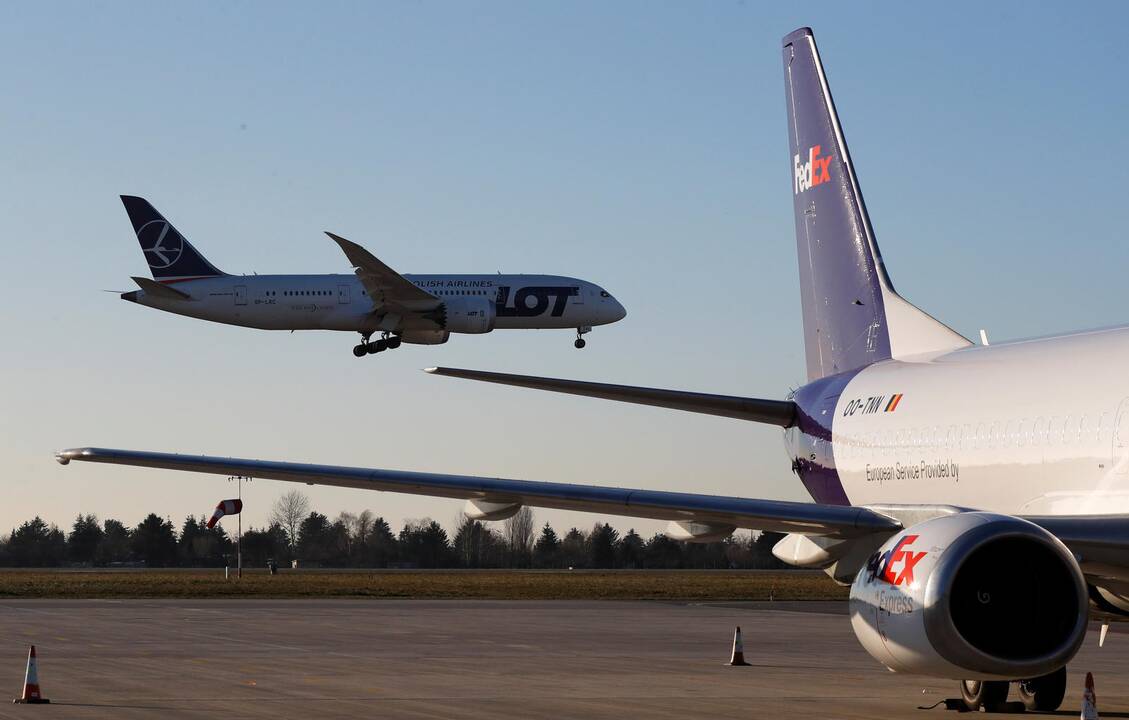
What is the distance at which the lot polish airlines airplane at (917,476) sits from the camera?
1284 cm

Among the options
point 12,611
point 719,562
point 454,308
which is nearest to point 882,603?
point 12,611

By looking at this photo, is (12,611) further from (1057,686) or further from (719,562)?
(719,562)

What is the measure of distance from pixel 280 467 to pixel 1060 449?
701cm


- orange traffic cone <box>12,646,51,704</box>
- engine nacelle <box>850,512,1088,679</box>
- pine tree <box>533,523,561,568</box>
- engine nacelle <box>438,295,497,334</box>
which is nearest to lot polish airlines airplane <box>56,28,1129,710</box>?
engine nacelle <box>850,512,1088,679</box>

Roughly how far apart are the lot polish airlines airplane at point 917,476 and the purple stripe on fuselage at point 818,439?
0.03m

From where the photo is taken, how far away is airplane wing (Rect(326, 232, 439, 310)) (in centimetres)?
6638

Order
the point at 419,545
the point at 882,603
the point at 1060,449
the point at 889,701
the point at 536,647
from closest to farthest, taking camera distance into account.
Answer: the point at 882,603 → the point at 1060,449 → the point at 889,701 → the point at 536,647 → the point at 419,545

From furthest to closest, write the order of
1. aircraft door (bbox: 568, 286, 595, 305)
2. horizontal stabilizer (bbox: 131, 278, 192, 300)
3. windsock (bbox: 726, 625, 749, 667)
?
horizontal stabilizer (bbox: 131, 278, 192, 300)
aircraft door (bbox: 568, 286, 595, 305)
windsock (bbox: 726, 625, 749, 667)

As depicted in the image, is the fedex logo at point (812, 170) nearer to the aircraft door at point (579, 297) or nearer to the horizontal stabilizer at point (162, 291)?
the aircraft door at point (579, 297)

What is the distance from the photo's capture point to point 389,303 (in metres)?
68.8

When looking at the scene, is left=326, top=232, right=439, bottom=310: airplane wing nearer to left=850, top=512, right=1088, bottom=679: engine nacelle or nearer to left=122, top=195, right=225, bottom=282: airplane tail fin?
left=122, top=195, right=225, bottom=282: airplane tail fin

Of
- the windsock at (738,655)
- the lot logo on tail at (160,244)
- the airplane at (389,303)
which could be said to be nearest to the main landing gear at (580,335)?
the airplane at (389,303)

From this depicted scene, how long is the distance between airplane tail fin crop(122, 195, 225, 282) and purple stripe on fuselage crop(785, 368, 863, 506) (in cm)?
5632

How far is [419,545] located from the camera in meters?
149
